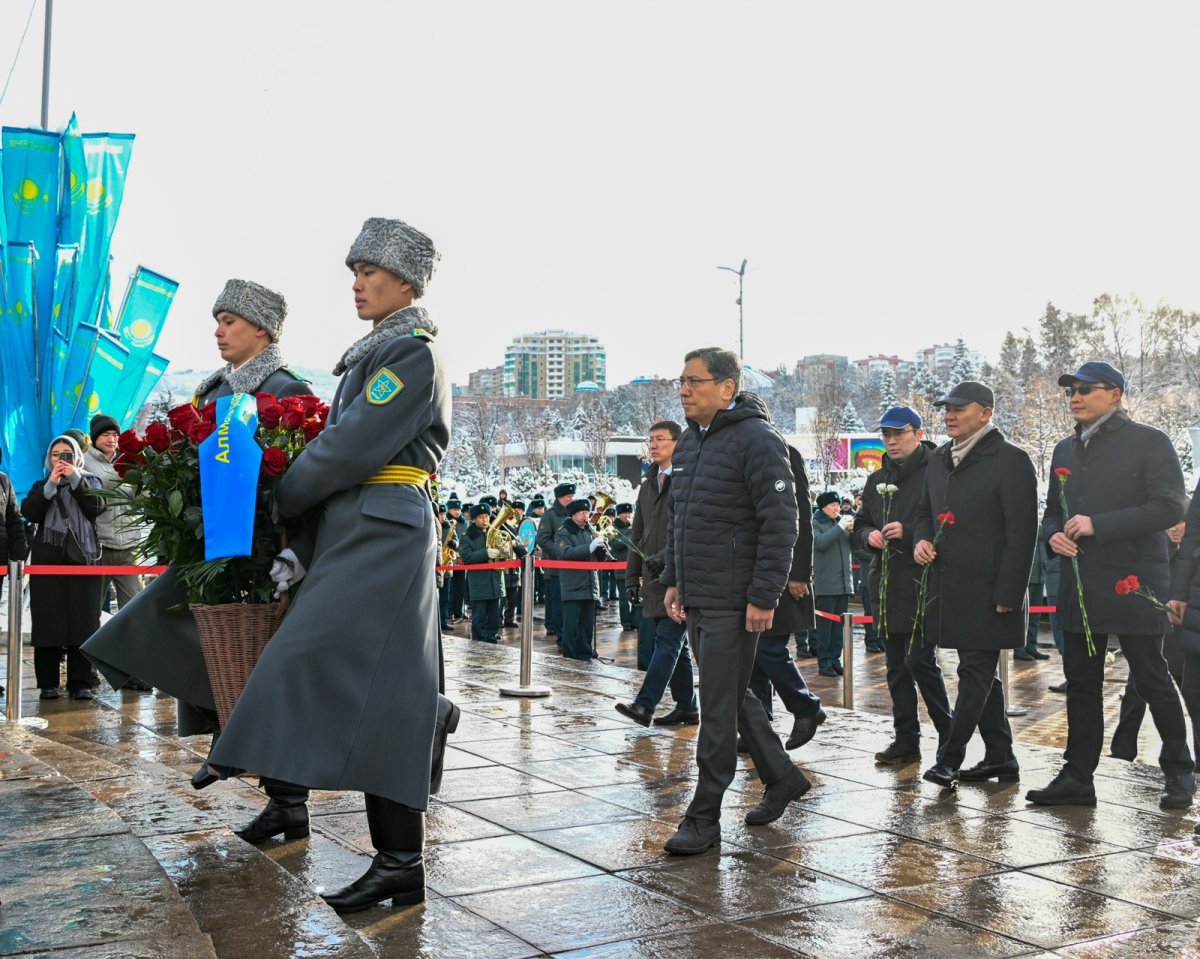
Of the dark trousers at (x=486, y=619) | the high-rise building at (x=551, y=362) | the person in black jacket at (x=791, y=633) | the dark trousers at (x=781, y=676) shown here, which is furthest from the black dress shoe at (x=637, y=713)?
the high-rise building at (x=551, y=362)

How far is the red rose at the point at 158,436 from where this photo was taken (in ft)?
13.7

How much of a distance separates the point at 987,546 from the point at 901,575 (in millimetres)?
832

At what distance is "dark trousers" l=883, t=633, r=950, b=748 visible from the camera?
726 cm

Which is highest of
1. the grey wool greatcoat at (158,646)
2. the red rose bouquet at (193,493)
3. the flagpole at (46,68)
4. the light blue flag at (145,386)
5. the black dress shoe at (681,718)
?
the flagpole at (46,68)

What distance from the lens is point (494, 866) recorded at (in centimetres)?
496

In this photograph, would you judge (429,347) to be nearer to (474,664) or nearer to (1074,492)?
(1074,492)

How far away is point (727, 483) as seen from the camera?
5.48m

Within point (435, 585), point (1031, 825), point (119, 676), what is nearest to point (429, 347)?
point (435, 585)

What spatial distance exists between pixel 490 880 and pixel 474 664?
7.22 metres

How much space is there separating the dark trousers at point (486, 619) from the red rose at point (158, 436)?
545 inches

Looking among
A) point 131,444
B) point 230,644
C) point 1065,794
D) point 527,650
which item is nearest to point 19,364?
point 527,650

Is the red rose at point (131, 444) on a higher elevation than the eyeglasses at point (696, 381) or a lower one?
lower

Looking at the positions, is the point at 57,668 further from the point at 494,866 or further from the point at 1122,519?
the point at 1122,519

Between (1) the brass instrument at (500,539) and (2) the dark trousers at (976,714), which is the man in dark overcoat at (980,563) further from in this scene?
(1) the brass instrument at (500,539)
